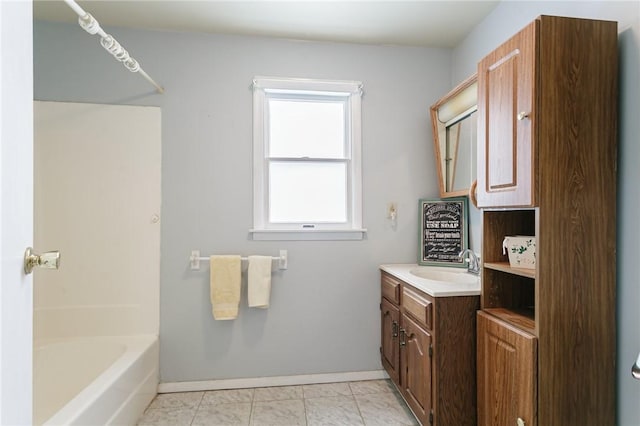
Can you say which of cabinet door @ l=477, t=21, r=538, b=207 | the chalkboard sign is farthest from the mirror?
cabinet door @ l=477, t=21, r=538, b=207

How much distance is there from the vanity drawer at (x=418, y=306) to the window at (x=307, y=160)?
646 mm

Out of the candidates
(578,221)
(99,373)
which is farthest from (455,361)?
(99,373)

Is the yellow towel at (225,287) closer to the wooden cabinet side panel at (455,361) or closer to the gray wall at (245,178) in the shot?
the gray wall at (245,178)

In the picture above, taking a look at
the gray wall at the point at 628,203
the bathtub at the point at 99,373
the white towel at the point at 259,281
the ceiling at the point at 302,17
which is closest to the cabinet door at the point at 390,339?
the white towel at the point at 259,281

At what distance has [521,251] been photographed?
1.50 metres

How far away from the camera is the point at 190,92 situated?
2418 mm

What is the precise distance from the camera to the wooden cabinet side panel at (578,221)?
1269 mm

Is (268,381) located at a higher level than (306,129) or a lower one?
lower

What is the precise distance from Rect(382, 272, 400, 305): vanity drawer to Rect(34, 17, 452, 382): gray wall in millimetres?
107

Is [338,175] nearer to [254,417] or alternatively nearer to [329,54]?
[329,54]

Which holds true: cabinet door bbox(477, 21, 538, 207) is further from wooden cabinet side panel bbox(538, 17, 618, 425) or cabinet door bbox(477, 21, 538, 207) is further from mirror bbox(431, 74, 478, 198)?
mirror bbox(431, 74, 478, 198)

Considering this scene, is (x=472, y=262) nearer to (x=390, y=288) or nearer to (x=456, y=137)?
(x=390, y=288)

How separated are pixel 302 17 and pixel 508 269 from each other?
192cm

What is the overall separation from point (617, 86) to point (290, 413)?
7.66ft
